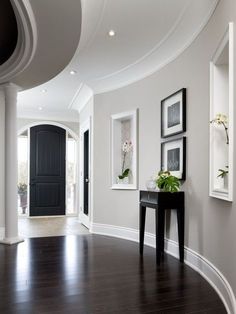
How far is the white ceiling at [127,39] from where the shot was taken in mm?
2787

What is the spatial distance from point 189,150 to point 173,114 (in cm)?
63

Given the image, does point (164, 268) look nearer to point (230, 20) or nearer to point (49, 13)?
point (230, 20)

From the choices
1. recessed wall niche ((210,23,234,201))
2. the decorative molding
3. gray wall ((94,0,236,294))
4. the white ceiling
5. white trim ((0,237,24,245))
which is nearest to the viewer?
gray wall ((94,0,236,294))

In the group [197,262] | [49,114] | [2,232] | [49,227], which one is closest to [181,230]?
[197,262]

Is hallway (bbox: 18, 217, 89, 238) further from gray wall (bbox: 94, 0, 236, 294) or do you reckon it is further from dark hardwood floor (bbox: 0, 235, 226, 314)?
dark hardwood floor (bbox: 0, 235, 226, 314)

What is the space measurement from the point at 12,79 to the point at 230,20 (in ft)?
10.7

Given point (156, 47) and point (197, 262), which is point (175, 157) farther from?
point (156, 47)

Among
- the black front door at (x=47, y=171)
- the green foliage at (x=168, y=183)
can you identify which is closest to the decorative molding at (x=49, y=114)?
the black front door at (x=47, y=171)

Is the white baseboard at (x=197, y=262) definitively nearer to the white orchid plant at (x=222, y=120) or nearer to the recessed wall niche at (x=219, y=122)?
the recessed wall niche at (x=219, y=122)

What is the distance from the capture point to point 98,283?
270 centimetres

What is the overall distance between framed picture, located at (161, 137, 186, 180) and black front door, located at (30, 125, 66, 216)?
13.9 feet

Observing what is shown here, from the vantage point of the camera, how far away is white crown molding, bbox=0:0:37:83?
2.50 meters

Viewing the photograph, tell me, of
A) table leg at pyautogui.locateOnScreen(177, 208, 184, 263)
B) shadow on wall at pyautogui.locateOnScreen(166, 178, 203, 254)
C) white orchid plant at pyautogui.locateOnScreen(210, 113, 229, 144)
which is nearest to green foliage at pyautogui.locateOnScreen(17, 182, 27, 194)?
shadow on wall at pyautogui.locateOnScreen(166, 178, 203, 254)

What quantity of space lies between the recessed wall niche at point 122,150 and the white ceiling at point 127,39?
2.10 feet
